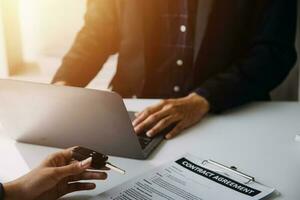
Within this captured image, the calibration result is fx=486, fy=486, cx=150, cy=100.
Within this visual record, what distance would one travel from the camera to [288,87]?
191 cm

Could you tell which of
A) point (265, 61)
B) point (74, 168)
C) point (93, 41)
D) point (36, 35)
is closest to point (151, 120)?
point (74, 168)

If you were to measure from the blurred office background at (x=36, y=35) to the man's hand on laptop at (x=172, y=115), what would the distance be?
1.68m

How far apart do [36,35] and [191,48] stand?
5.65 ft

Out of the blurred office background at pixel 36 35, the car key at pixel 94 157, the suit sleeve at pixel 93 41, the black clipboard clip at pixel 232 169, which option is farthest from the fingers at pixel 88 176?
the blurred office background at pixel 36 35

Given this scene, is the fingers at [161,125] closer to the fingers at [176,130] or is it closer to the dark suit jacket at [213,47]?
the fingers at [176,130]

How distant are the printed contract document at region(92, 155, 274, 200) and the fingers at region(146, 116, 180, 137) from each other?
180 millimetres

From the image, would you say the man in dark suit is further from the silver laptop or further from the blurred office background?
the blurred office background

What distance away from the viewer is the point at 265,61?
151 centimetres

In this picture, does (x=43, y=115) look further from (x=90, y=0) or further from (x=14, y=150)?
(x=90, y=0)

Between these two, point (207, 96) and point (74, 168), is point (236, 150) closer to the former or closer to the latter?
point (207, 96)

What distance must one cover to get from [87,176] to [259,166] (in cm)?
38

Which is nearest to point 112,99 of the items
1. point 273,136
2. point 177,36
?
point 273,136

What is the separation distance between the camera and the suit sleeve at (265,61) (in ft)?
4.79

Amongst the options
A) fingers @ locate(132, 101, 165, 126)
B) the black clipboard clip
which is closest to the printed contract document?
the black clipboard clip
